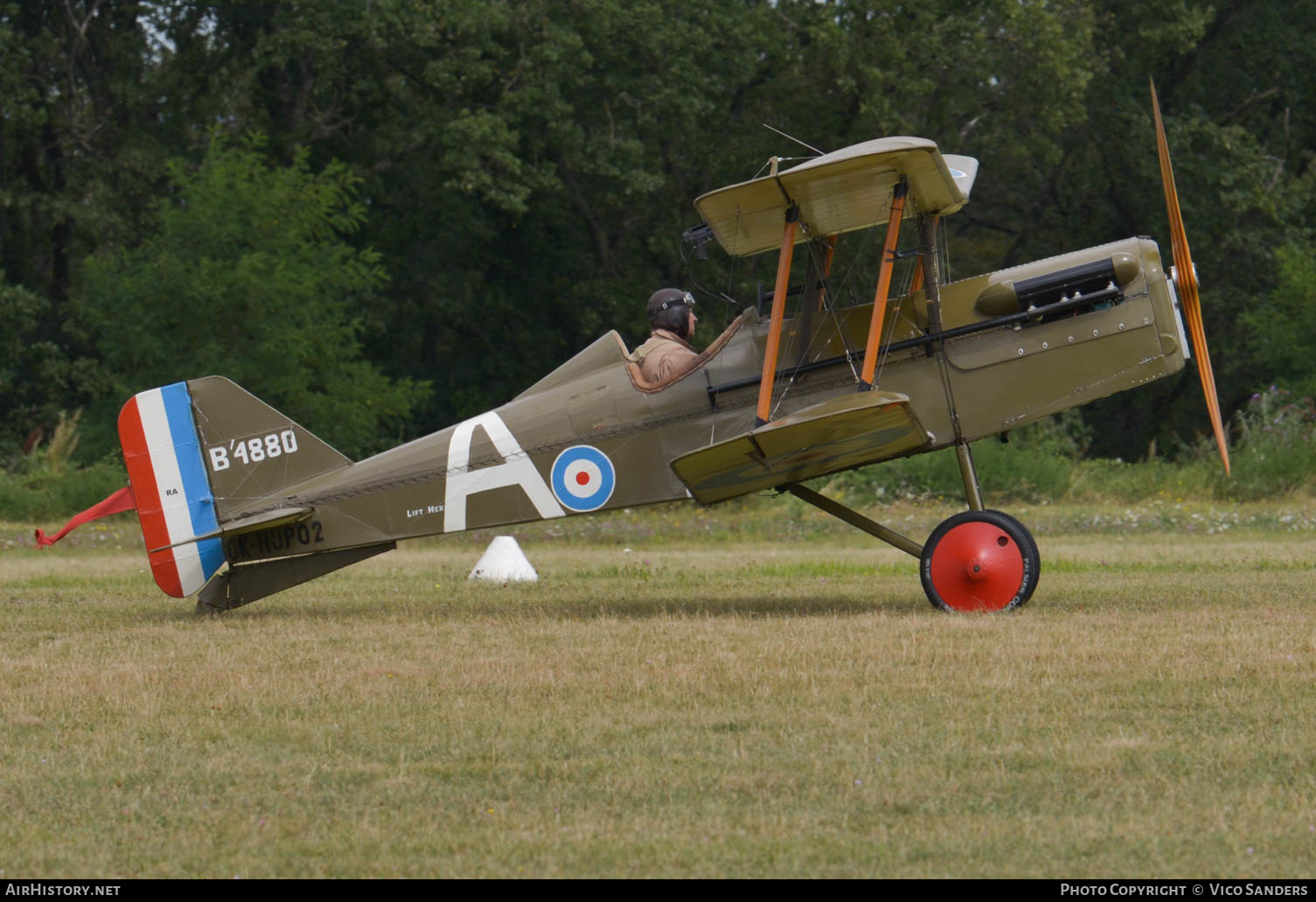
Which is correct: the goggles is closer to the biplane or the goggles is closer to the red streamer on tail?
the biplane

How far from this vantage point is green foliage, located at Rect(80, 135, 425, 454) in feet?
81.9

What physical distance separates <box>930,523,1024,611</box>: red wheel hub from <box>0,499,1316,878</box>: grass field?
0.82 feet

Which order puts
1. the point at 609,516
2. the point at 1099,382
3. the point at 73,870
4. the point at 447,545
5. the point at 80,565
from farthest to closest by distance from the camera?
the point at 609,516 → the point at 447,545 → the point at 80,565 → the point at 1099,382 → the point at 73,870

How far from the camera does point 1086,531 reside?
55.6 ft

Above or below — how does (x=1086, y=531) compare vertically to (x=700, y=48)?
below

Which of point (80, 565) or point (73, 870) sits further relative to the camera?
point (80, 565)

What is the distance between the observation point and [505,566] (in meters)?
13.0

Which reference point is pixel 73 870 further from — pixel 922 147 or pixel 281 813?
pixel 922 147

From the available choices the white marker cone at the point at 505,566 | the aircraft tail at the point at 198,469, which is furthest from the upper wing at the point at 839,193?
the white marker cone at the point at 505,566

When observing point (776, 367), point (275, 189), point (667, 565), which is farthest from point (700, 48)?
point (776, 367)

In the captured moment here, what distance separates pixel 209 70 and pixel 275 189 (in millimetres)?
8175

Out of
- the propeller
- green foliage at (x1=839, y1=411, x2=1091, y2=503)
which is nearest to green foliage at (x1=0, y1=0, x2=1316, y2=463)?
green foliage at (x1=839, y1=411, x2=1091, y2=503)

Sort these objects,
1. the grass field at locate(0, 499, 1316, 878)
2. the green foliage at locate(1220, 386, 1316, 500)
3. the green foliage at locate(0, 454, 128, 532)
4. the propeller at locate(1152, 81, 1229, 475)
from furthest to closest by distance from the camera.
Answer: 1. the green foliage at locate(0, 454, 128, 532)
2. the green foliage at locate(1220, 386, 1316, 500)
3. the propeller at locate(1152, 81, 1229, 475)
4. the grass field at locate(0, 499, 1316, 878)

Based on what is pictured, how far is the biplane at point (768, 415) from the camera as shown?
8914 mm
